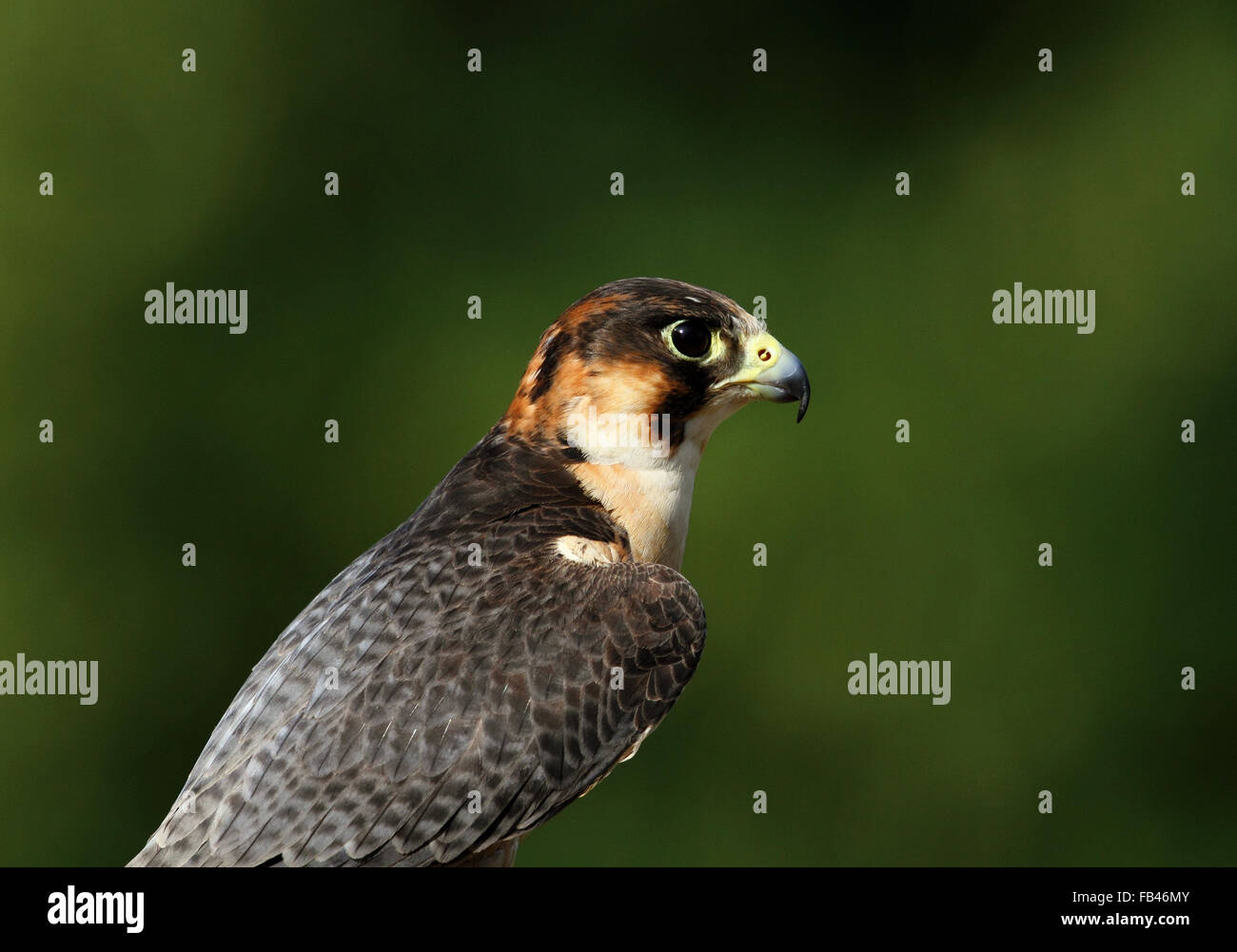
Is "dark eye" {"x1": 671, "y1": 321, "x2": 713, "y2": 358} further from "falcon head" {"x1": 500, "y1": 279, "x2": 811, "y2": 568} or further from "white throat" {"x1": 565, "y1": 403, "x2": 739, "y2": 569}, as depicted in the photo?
"white throat" {"x1": 565, "y1": 403, "x2": 739, "y2": 569}

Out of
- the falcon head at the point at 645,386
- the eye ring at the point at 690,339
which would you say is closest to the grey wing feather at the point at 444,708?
the falcon head at the point at 645,386

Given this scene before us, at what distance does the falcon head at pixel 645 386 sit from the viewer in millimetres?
2729

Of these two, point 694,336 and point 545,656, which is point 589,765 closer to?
point 545,656

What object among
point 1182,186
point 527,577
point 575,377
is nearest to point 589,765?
point 527,577

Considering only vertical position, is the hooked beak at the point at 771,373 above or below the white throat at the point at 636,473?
above

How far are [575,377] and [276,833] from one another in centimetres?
100

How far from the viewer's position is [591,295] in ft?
9.18

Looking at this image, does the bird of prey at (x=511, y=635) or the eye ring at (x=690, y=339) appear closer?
the bird of prey at (x=511, y=635)

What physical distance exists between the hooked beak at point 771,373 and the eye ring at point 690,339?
3.2 inches

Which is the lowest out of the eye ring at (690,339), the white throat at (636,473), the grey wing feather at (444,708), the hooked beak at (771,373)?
→ the grey wing feather at (444,708)

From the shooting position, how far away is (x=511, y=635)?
101 inches

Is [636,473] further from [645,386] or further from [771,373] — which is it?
[771,373]
